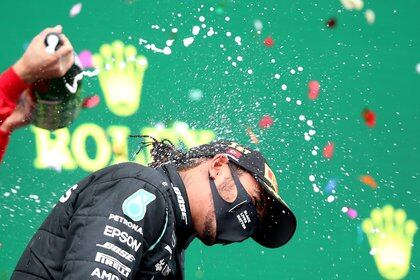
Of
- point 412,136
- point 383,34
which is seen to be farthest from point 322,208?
point 383,34

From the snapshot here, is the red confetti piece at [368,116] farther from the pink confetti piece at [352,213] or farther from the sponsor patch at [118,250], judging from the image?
the sponsor patch at [118,250]

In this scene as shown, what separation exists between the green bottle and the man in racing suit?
16.2 inches

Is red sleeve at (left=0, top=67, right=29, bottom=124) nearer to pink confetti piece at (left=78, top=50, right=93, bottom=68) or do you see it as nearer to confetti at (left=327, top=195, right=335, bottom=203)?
pink confetti piece at (left=78, top=50, right=93, bottom=68)

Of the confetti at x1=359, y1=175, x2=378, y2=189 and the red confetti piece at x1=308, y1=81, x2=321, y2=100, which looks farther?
the confetti at x1=359, y1=175, x2=378, y2=189

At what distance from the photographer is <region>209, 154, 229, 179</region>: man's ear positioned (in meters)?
2.70

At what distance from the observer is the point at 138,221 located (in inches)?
86.4

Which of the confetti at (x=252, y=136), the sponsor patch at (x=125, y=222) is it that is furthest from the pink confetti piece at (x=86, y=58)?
the sponsor patch at (x=125, y=222)

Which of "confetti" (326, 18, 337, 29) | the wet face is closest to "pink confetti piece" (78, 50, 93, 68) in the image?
"confetti" (326, 18, 337, 29)

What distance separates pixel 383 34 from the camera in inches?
179

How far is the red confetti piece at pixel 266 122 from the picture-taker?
4.38 meters

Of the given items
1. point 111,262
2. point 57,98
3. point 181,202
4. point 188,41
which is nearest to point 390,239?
point 188,41

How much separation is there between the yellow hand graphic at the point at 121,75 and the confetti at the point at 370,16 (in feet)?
4.26

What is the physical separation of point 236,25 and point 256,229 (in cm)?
171

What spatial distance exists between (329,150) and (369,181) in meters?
0.31
